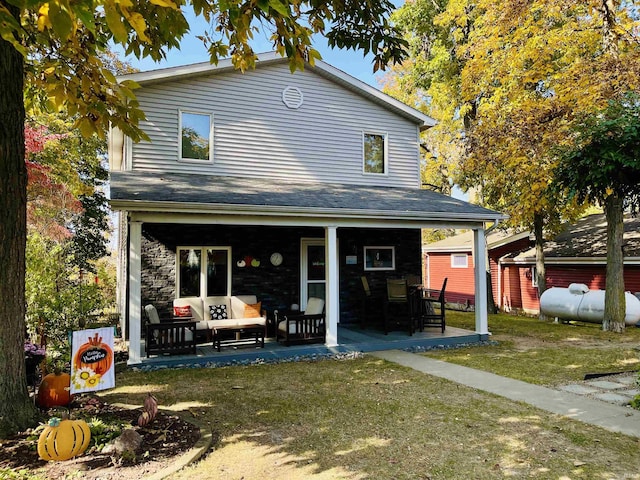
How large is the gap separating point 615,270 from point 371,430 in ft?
33.1

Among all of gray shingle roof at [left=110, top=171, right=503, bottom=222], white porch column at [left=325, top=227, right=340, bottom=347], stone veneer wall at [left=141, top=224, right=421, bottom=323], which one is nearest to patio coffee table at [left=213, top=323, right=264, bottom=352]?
stone veneer wall at [left=141, top=224, right=421, bottom=323]

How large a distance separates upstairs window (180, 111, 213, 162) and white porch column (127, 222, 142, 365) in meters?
3.38

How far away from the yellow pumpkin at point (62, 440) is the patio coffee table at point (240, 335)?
13.6ft

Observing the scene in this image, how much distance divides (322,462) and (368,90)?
9731 mm

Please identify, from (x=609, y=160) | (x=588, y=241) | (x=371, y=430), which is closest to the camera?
(x=371, y=430)

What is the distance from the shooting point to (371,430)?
15.0 feet

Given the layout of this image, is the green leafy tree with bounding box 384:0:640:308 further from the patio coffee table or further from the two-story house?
the patio coffee table

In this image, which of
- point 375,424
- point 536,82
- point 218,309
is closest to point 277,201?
point 218,309

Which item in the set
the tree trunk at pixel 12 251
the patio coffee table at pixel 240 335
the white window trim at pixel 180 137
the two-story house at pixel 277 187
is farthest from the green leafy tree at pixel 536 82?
the tree trunk at pixel 12 251

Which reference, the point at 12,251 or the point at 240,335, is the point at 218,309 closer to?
the point at 240,335

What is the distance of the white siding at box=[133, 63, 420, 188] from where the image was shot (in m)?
9.84

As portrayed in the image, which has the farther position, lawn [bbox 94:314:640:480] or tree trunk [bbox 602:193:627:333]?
tree trunk [bbox 602:193:627:333]

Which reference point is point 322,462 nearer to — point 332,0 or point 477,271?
point 332,0

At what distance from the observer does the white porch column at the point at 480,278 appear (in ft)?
31.1
